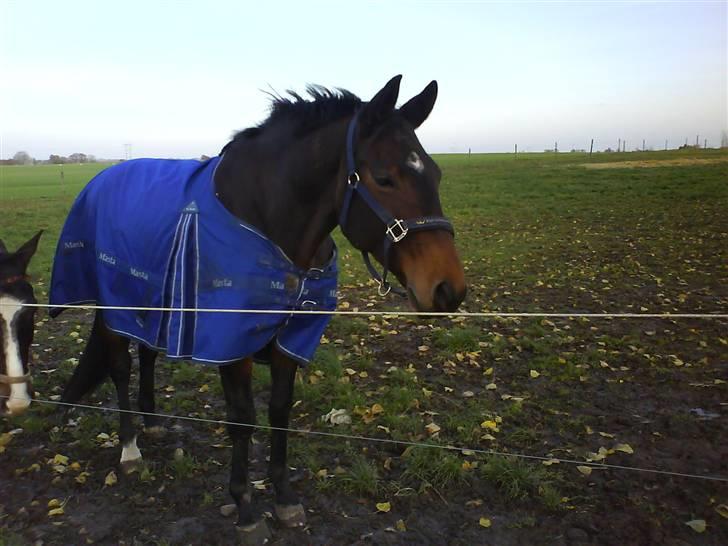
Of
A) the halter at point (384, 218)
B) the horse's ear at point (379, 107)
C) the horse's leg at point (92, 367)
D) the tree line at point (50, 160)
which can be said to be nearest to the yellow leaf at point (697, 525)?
the halter at point (384, 218)

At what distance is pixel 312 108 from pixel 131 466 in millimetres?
2820

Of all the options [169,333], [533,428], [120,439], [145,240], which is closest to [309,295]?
[169,333]

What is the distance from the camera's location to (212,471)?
378 cm

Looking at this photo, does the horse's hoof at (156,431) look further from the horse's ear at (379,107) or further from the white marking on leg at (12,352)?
the horse's ear at (379,107)

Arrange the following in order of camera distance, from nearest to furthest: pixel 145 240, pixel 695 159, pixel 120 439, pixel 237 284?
pixel 237 284 < pixel 145 240 < pixel 120 439 < pixel 695 159

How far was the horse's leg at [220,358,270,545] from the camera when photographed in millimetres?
3082

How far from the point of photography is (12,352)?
318 cm

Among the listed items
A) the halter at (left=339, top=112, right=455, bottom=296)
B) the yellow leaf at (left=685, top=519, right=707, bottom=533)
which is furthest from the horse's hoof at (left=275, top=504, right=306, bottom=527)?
the yellow leaf at (left=685, top=519, right=707, bottom=533)

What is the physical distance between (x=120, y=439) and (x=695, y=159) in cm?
3322

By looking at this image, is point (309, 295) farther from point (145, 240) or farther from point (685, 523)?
point (685, 523)

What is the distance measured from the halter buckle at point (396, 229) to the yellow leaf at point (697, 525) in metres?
2.54

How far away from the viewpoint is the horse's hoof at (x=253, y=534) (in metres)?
3.11

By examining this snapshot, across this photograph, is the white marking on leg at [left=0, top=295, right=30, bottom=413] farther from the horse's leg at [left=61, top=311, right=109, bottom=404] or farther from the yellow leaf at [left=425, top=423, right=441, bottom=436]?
the yellow leaf at [left=425, top=423, right=441, bottom=436]

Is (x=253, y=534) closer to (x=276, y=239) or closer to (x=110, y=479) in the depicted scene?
(x=110, y=479)
